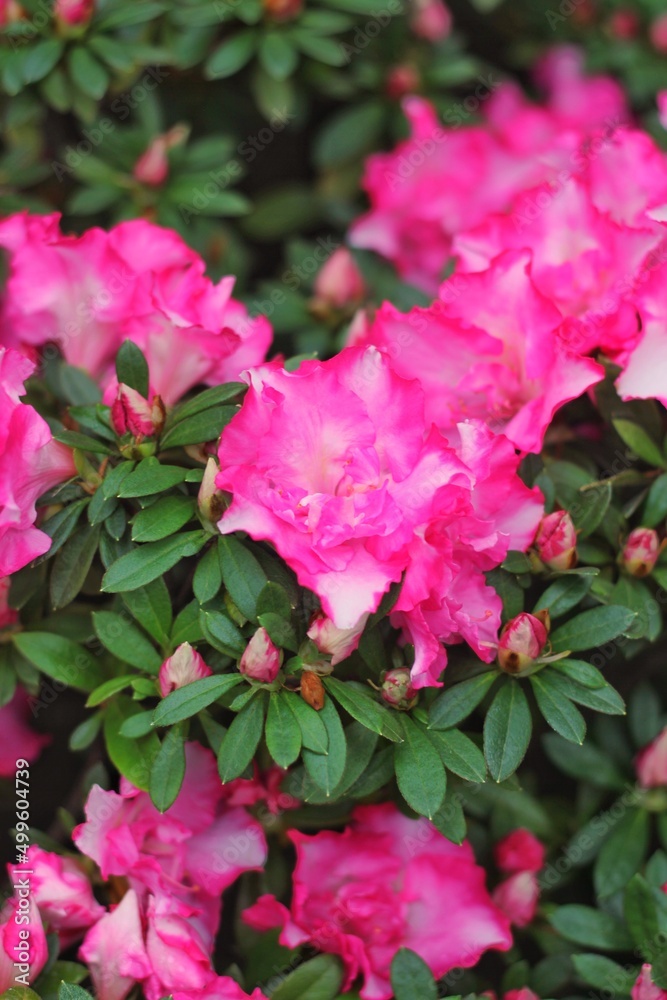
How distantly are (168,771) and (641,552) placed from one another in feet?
2.09

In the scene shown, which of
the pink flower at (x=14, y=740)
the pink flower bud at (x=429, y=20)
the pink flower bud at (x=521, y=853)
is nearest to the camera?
the pink flower bud at (x=521, y=853)

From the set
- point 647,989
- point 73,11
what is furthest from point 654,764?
point 73,11

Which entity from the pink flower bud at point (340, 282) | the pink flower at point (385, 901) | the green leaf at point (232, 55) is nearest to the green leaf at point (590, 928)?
the pink flower at point (385, 901)

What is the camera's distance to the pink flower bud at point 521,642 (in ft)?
4.25

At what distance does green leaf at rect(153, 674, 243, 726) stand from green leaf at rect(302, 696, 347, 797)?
109 mm

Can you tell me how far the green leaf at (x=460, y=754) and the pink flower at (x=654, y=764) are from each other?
384 mm

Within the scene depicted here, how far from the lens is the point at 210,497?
129cm

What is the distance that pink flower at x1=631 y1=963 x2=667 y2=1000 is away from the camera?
1.32m

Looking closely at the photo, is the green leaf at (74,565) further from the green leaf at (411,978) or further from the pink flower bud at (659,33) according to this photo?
the pink flower bud at (659,33)

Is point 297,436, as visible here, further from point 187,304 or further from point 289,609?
point 187,304

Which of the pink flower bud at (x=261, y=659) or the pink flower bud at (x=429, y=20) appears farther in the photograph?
the pink flower bud at (x=429, y=20)

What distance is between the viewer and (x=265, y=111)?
204 centimetres

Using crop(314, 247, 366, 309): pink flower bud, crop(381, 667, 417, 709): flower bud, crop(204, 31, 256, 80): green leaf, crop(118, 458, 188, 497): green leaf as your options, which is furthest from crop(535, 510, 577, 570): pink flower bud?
crop(204, 31, 256, 80): green leaf

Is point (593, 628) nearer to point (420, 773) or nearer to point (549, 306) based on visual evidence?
point (420, 773)
